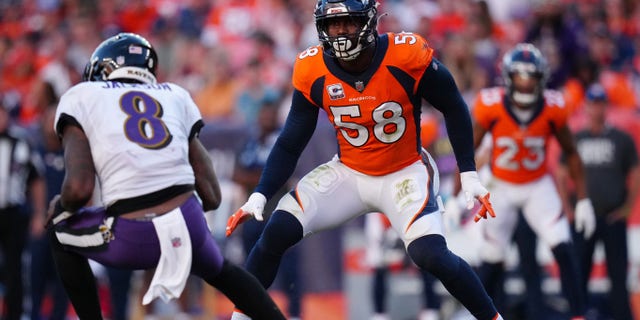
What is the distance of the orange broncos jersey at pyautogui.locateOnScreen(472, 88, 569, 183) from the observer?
7.64m

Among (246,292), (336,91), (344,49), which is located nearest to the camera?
(246,292)

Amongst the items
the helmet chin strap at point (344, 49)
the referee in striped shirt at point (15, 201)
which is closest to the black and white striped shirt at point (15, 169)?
the referee in striped shirt at point (15, 201)

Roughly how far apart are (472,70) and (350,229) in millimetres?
1934

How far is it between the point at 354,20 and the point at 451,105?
67 cm

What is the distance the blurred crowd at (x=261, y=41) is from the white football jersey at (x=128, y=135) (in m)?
3.84

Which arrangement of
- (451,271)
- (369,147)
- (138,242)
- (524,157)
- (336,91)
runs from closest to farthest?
1. (138,242)
2. (451,271)
3. (336,91)
4. (369,147)
5. (524,157)

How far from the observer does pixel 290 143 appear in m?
5.82

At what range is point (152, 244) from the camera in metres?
5.15

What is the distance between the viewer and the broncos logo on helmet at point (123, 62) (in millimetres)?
5418

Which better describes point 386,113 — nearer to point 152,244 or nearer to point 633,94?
point 152,244

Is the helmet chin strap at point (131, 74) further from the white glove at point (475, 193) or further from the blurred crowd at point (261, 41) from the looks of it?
the blurred crowd at point (261, 41)

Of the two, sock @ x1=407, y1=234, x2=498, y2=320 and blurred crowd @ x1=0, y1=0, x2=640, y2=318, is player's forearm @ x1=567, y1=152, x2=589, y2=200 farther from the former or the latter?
blurred crowd @ x1=0, y1=0, x2=640, y2=318

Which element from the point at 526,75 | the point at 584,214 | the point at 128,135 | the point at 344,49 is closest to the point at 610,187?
the point at 584,214

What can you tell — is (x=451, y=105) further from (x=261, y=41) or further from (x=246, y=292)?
(x=261, y=41)
